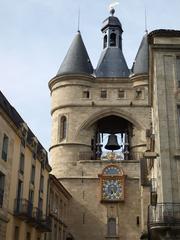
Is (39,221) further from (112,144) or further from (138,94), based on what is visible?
(138,94)

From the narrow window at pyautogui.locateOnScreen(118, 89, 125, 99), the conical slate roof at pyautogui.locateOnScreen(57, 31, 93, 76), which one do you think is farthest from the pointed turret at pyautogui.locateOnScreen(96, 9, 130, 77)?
the narrow window at pyautogui.locateOnScreen(118, 89, 125, 99)

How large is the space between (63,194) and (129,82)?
11741 mm

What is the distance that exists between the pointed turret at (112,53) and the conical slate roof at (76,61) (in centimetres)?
125

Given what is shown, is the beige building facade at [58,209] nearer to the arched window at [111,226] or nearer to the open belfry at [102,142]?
the open belfry at [102,142]

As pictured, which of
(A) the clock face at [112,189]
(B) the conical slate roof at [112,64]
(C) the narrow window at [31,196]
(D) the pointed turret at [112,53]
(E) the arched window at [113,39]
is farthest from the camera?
(E) the arched window at [113,39]

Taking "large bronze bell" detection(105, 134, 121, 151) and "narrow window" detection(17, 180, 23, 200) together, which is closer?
"narrow window" detection(17, 180, 23, 200)

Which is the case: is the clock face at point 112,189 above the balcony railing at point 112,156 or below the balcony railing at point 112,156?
below

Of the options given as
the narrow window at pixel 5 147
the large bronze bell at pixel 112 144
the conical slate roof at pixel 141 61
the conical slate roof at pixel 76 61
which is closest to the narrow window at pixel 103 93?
the conical slate roof at pixel 76 61

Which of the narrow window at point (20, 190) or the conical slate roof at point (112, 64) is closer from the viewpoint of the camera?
the narrow window at point (20, 190)

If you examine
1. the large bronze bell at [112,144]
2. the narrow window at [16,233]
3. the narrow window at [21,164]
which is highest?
the large bronze bell at [112,144]

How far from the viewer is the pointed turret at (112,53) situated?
1578 inches

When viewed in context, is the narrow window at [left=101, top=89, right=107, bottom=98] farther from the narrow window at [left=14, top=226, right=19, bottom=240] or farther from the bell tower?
the narrow window at [left=14, top=226, right=19, bottom=240]

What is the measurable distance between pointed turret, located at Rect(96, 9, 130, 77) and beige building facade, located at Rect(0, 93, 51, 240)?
47.9ft

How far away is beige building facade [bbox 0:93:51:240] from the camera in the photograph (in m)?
20.5
